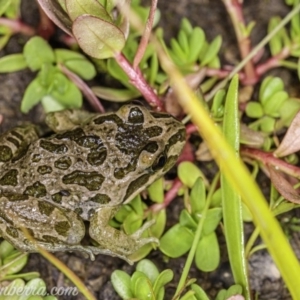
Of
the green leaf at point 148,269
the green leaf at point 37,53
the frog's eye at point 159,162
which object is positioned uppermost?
the green leaf at point 37,53

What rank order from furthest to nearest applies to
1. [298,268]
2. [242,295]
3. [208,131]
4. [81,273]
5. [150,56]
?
1. [150,56]
2. [81,273]
3. [242,295]
4. [298,268]
5. [208,131]

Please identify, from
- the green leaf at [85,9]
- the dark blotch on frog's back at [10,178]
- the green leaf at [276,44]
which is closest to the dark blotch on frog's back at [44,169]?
the dark blotch on frog's back at [10,178]

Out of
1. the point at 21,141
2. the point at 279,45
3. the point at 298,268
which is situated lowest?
the point at 298,268

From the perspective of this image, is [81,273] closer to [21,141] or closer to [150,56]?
[21,141]

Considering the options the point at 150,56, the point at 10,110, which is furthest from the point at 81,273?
the point at 150,56

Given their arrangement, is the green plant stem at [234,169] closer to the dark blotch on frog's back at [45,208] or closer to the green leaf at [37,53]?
the dark blotch on frog's back at [45,208]

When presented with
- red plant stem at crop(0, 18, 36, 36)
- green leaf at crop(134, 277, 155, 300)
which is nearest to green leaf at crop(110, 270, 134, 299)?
green leaf at crop(134, 277, 155, 300)
